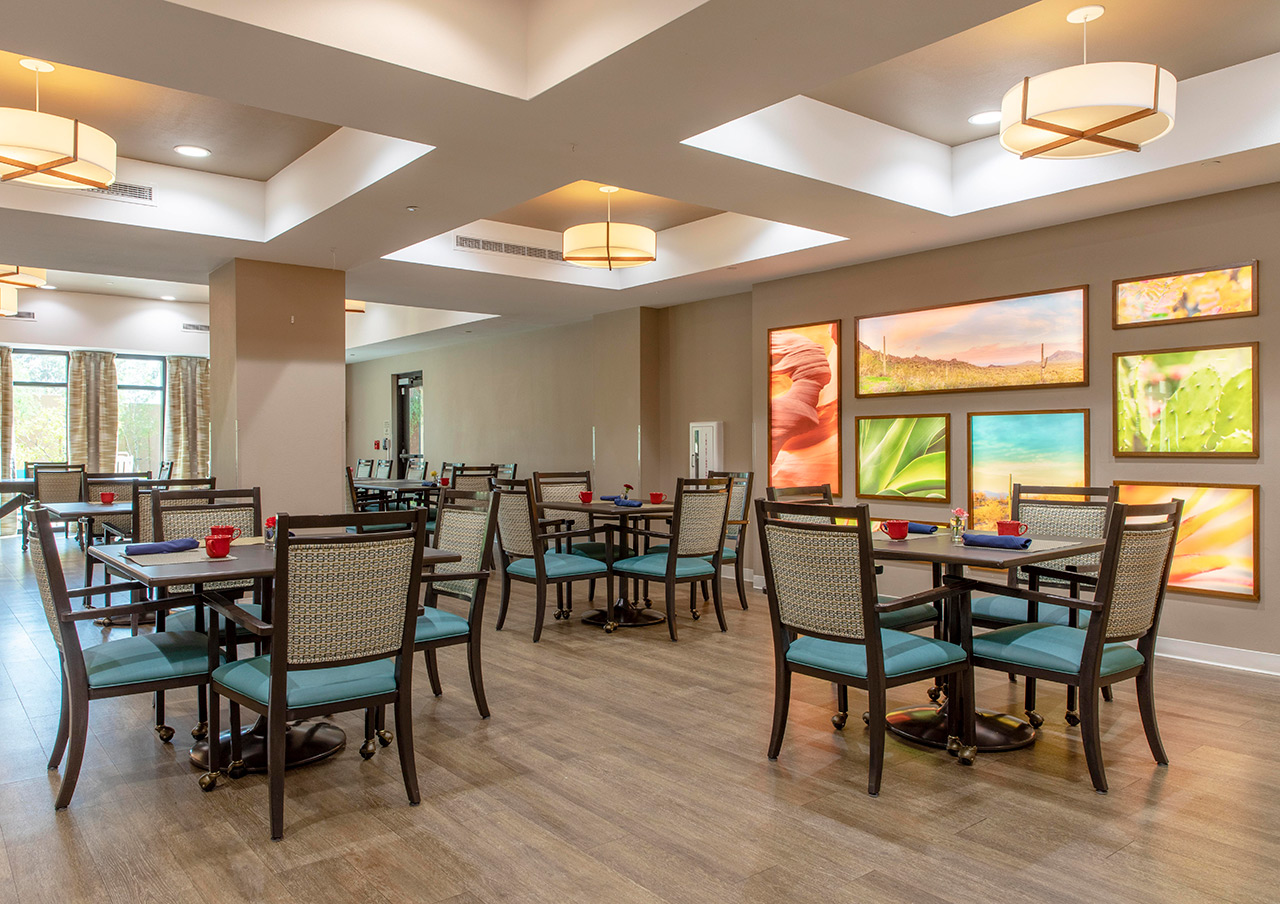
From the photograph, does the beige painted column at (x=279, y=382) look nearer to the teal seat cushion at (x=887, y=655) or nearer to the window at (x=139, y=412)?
the teal seat cushion at (x=887, y=655)

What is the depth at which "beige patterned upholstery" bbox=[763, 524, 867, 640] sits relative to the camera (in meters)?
3.04

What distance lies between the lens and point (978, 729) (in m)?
3.65

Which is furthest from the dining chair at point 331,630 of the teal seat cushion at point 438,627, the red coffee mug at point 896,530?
the red coffee mug at point 896,530

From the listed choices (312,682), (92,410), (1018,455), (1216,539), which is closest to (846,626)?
(312,682)

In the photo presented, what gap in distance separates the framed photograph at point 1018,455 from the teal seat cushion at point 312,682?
4304mm

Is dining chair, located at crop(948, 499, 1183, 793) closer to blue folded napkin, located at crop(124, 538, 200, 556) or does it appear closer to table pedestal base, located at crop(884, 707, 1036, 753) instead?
table pedestal base, located at crop(884, 707, 1036, 753)

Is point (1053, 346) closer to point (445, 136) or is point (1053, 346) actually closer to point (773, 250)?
point (773, 250)

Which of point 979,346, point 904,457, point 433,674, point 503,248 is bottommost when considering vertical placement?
point 433,674

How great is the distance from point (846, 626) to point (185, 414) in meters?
13.3

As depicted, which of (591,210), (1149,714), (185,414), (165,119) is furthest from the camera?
(185,414)

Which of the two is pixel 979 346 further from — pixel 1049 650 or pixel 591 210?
pixel 1049 650

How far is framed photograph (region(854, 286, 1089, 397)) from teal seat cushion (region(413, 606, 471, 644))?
4.20 meters

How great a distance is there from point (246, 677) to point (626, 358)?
6678 millimetres

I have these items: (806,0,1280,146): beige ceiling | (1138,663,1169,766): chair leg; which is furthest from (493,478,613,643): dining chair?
(1138,663,1169,766): chair leg
